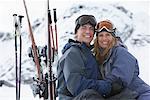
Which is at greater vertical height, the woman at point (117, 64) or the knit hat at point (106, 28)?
the knit hat at point (106, 28)

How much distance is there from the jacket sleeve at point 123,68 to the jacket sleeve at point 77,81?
78 mm

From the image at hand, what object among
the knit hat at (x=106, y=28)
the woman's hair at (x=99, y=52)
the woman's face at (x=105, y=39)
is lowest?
the woman's hair at (x=99, y=52)

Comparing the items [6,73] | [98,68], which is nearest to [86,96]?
[98,68]

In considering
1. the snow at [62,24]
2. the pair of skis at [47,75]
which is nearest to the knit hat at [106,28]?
the pair of skis at [47,75]

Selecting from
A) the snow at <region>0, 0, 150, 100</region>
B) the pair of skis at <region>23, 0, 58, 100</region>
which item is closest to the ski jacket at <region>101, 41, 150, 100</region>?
the pair of skis at <region>23, 0, 58, 100</region>

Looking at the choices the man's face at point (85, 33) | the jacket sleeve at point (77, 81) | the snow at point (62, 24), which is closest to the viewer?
the jacket sleeve at point (77, 81)

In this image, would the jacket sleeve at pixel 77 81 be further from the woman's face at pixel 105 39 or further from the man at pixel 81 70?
the woman's face at pixel 105 39

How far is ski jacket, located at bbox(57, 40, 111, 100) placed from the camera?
7.02 feet

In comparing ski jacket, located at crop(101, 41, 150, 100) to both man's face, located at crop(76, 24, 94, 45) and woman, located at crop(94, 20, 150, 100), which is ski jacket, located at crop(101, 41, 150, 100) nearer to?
woman, located at crop(94, 20, 150, 100)

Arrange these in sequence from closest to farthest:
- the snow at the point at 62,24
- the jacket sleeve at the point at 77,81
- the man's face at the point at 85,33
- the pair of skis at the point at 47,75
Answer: the jacket sleeve at the point at 77,81
the man's face at the point at 85,33
the pair of skis at the point at 47,75
the snow at the point at 62,24

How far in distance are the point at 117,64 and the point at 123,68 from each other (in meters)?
0.05

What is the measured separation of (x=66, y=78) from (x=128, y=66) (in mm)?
385

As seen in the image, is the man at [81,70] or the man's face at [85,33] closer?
the man at [81,70]

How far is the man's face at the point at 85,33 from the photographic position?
91.1 inches
